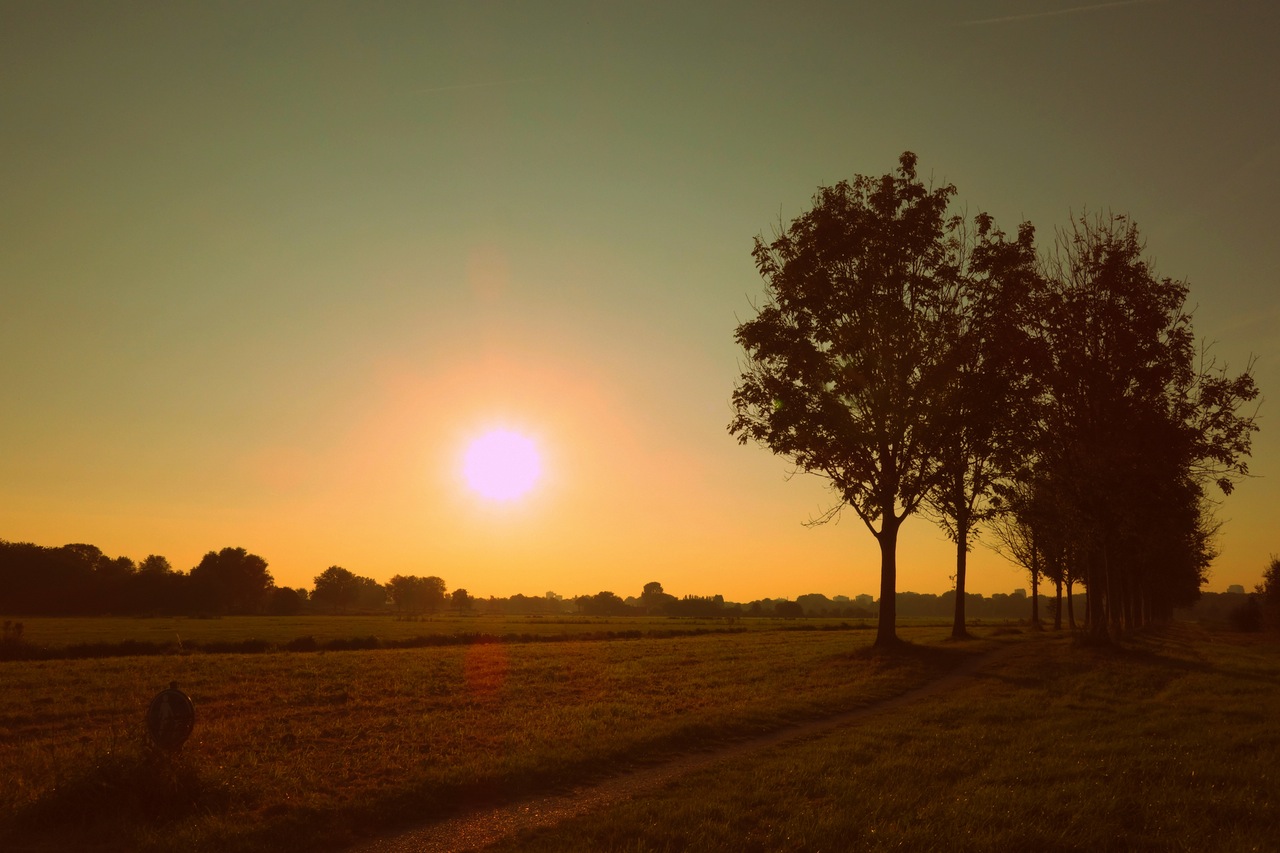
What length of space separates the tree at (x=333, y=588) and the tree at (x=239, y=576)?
115 ft

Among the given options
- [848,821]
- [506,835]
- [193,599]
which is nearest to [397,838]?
[506,835]

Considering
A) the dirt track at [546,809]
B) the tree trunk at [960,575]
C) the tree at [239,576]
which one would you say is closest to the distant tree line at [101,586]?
the tree at [239,576]

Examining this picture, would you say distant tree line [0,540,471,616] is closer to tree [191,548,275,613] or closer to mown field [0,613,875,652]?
tree [191,548,275,613]

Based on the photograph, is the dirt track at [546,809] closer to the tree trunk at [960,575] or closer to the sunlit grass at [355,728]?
the sunlit grass at [355,728]

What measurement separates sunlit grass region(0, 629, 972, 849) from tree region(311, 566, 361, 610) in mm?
165969

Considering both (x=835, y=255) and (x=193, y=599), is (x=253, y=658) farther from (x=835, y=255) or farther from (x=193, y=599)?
(x=193, y=599)

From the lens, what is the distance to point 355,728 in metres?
18.9

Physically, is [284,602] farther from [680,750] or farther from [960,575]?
[680,750]

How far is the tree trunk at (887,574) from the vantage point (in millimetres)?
35906

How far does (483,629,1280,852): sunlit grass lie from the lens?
1002 centimetres

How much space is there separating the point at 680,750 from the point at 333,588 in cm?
19786

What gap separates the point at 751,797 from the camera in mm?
12125

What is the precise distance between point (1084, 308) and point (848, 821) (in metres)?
36.5

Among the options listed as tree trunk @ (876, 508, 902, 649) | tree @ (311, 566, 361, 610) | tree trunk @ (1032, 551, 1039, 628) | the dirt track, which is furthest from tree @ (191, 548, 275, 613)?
the dirt track
